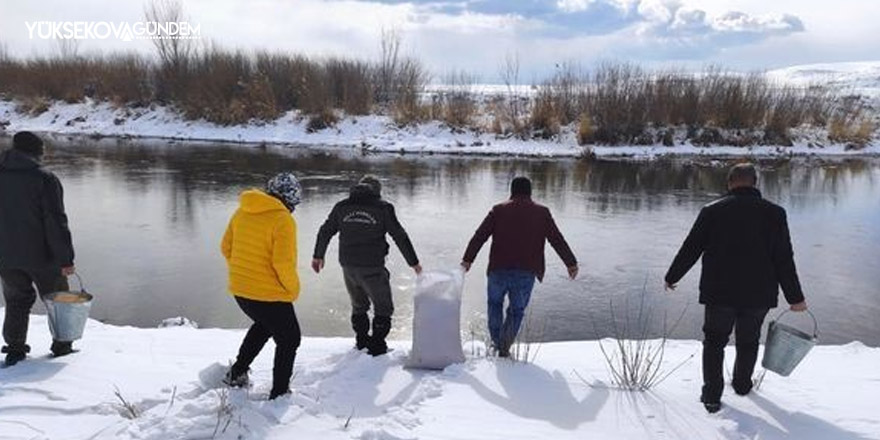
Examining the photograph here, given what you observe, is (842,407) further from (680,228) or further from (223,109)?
(223,109)

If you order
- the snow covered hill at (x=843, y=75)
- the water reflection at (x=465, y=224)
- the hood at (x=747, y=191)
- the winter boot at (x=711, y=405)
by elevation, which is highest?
the snow covered hill at (x=843, y=75)

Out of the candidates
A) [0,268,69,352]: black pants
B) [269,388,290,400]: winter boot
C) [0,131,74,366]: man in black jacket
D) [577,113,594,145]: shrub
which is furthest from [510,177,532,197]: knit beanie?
[577,113,594,145]: shrub

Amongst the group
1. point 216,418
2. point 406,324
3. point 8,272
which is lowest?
point 406,324

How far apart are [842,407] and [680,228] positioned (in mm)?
8214

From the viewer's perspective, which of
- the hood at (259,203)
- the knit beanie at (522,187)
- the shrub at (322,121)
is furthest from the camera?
the shrub at (322,121)

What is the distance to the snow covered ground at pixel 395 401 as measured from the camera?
3.69 m

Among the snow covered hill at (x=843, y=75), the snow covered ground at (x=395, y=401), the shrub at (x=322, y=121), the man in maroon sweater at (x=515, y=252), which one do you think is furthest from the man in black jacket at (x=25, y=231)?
the snow covered hill at (x=843, y=75)

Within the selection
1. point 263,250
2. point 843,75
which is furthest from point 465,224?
point 843,75

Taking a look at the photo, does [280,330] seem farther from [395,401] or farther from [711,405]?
[711,405]

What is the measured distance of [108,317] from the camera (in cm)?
724

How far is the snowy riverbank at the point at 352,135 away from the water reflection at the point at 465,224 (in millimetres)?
2407

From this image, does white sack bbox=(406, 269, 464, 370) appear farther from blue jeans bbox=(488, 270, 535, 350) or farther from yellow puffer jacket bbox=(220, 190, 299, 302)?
yellow puffer jacket bbox=(220, 190, 299, 302)

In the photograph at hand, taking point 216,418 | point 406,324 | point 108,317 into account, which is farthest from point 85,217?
point 216,418

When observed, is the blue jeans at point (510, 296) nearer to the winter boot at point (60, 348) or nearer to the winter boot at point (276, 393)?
the winter boot at point (276, 393)
